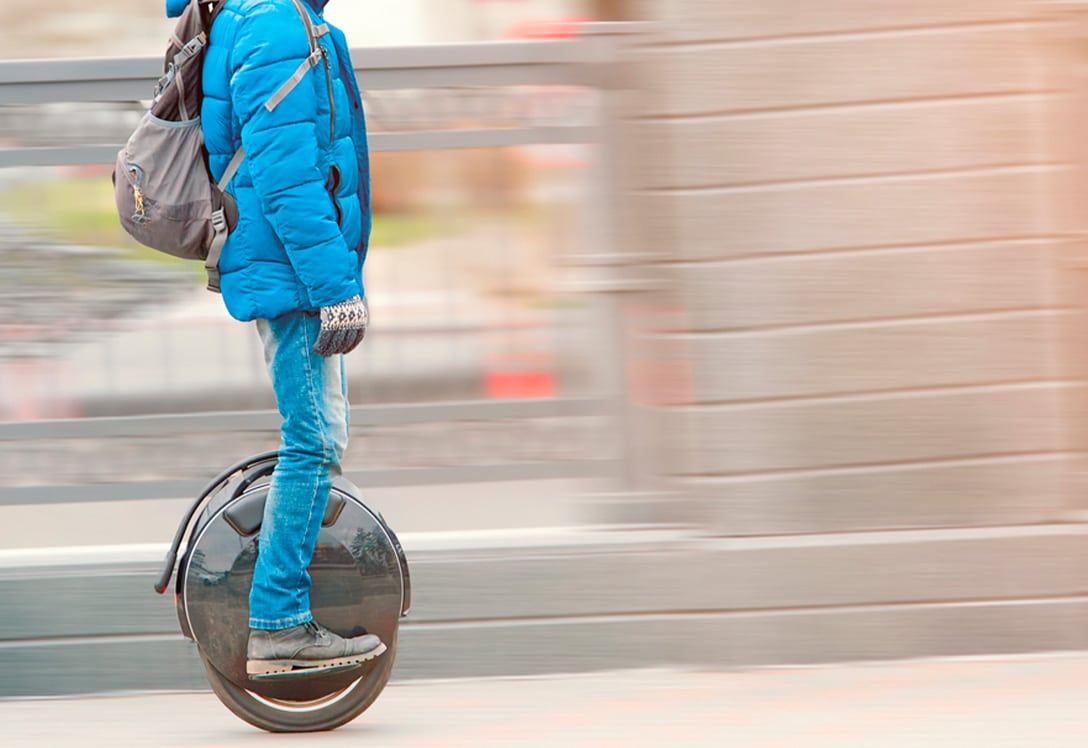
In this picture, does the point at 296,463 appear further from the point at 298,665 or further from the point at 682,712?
the point at 682,712

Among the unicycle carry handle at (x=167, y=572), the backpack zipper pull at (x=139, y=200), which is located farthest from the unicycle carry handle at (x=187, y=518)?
the backpack zipper pull at (x=139, y=200)

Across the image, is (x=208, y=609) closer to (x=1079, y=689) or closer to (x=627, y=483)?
(x=627, y=483)

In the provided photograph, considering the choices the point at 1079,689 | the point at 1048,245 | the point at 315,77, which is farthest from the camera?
the point at 1048,245

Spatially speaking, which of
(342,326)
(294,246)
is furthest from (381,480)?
(294,246)

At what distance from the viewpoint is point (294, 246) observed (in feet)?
12.7

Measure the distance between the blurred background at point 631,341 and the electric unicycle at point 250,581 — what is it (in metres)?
0.81

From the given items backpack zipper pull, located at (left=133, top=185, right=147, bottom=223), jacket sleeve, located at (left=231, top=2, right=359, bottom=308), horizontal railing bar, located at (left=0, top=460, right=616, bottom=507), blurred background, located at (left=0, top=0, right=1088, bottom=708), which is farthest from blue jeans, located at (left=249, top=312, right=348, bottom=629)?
horizontal railing bar, located at (left=0, top=460, right=616, bottom=507)

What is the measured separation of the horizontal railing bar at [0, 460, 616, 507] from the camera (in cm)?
536

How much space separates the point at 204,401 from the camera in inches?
213

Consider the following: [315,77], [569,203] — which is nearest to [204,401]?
[569,203]

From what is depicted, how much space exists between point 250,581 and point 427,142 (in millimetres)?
1783

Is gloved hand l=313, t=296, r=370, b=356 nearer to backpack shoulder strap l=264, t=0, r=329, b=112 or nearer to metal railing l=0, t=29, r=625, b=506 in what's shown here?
backpack shoulder strap l=264, t=0, r=329, b=112

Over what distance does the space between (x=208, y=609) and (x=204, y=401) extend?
1.25 metres

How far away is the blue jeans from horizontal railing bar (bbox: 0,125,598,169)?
52.3 inches
